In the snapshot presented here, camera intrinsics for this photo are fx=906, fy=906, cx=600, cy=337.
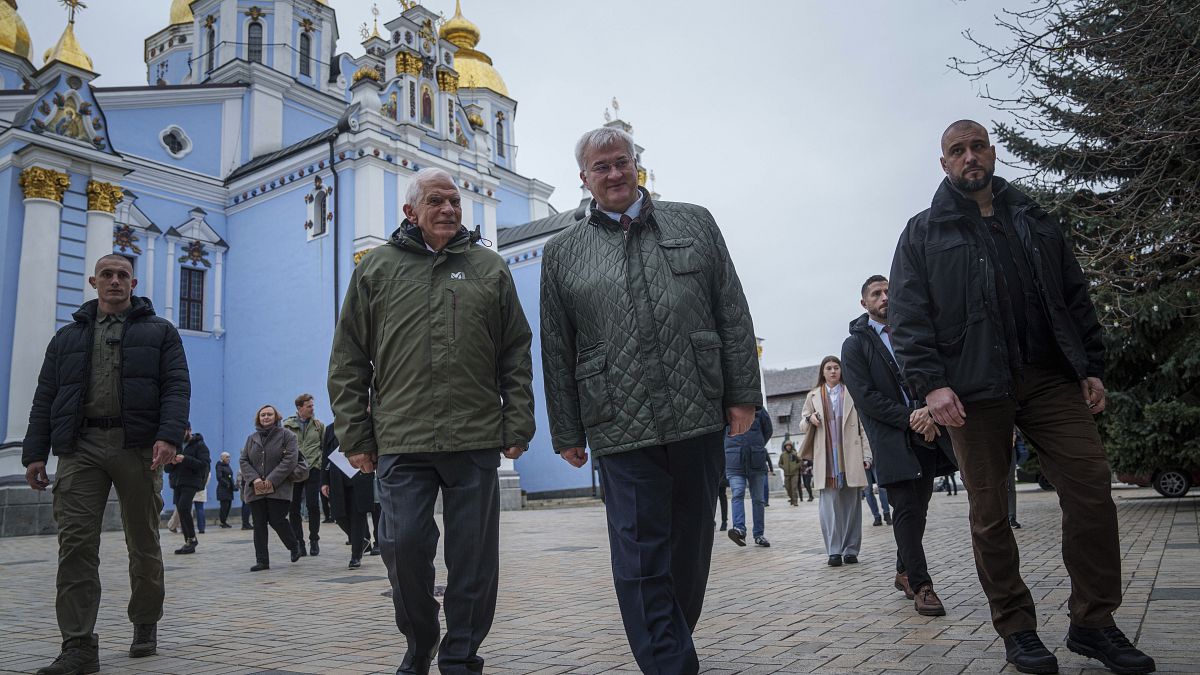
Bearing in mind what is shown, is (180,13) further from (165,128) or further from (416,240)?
(416,240)

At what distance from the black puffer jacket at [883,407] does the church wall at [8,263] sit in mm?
18679

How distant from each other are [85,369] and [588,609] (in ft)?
10.9

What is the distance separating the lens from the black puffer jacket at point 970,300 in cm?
382

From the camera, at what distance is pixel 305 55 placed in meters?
30.3

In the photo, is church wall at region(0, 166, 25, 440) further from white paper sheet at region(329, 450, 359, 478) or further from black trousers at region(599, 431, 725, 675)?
black trousers at region(599, 431, 725, 675)

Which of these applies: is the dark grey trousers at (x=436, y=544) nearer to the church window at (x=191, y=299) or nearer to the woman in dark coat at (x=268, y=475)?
the woman in dark coat at (x=268, y=475)

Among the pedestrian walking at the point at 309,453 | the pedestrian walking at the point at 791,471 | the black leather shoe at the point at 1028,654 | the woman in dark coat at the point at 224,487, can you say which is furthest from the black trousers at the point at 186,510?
the pedestrian walking at the point at 791,471

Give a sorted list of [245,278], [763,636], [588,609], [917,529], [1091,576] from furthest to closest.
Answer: [245,278], [588,609], [917,529], [763,636], [1091,576]

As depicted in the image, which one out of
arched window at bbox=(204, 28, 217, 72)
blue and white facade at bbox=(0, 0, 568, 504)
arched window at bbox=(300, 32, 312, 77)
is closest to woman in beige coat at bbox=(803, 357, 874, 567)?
blue and white facade at bbox=(0, 0, 568, 504)

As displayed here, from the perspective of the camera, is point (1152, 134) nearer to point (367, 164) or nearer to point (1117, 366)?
point (1117, 366)

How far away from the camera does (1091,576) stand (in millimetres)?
3654

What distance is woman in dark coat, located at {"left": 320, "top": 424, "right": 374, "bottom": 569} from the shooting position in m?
9.33

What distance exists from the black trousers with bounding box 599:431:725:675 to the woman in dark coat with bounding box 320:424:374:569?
611 centimetres

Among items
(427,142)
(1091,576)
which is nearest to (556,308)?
(1091,576)
